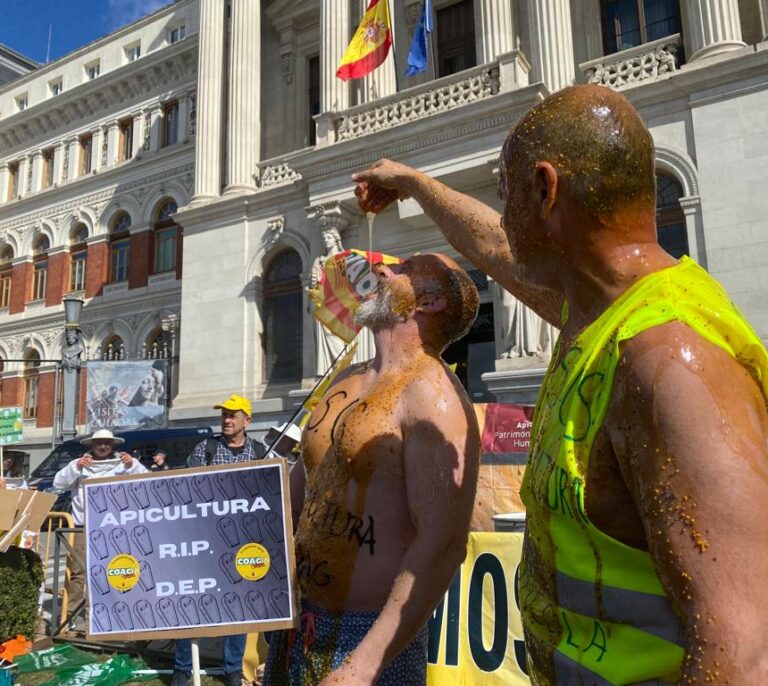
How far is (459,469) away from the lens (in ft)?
5.65

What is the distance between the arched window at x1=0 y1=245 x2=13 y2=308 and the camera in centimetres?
2784

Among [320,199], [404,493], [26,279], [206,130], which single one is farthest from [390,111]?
[26,279]

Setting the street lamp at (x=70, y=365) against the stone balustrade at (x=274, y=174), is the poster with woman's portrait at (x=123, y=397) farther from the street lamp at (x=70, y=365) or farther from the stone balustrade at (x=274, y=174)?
the stone balustrade at (x=274, y=174)

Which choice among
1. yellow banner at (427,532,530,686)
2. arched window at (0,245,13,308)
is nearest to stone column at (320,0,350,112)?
yellow banner at (427,532,530,686)

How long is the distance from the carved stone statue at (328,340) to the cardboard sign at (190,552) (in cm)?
1007

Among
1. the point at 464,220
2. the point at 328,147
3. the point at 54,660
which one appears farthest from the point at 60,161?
the point at 464,220

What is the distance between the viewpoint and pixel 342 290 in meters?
8.05

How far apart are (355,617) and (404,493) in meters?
0.39

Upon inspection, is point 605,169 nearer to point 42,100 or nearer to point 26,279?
point 26,279

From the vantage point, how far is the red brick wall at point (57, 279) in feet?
84.6

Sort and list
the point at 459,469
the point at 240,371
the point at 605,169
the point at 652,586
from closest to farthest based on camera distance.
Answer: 1. the point at 652,586
2. the point at 605,169
3. the point at 459,469
4. the point at 240,371

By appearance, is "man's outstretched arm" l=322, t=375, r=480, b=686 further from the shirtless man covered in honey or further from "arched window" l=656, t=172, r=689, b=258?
"arched window" l=656, t=172, r=689, b=258

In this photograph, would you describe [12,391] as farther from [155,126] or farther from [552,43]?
[552,43]

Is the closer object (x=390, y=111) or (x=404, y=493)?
(x=404, y=493)
